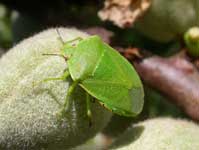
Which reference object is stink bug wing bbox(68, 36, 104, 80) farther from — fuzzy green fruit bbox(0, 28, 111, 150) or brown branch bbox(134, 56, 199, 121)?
brown branch bbox(134, 56, 199, 121)

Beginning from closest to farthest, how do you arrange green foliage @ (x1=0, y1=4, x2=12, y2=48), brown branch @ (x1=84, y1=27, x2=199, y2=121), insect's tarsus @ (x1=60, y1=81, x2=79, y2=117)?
insect's tarsus @ (x1=60, y1=81, x2=79, y2=117), brown branch @ (x1=84, y1=27, x2=199, y2=121), green foliage @ (x1=0, y1=4, x2=12, y2=48)

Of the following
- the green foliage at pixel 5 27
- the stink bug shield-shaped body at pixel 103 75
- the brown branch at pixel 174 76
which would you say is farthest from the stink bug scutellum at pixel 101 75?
the green foliage at pixel 5 27

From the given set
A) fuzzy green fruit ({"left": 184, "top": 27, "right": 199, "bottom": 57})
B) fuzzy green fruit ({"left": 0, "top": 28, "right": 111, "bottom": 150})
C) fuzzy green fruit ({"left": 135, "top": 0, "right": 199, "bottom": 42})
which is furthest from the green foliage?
fuzzy green fruit ({"left": 0, "top": 28, "right": 111, "bottom": 150})

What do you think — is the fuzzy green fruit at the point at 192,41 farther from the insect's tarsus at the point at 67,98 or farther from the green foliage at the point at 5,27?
the green foliage at the point at 5,27

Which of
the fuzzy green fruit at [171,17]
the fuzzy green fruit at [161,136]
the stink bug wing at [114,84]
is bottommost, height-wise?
the fuzzy green fruit at [161,136]

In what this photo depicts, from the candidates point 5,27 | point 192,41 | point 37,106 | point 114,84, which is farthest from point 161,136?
point 5,27

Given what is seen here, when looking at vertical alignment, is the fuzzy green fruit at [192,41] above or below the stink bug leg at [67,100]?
below
